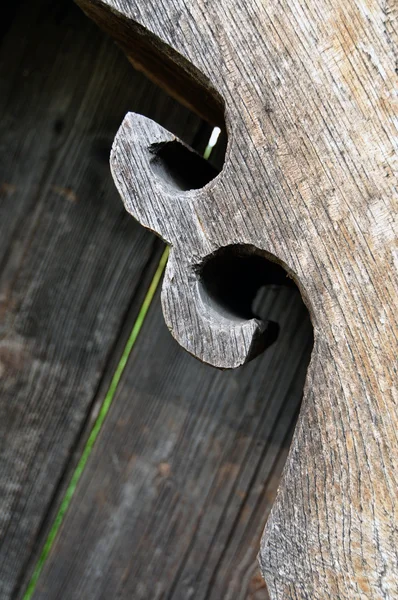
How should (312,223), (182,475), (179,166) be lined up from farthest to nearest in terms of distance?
(182,475), (179,166), (312,223)

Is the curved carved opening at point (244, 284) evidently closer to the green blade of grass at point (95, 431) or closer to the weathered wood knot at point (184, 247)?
the weathered wood knot at point (184, 247)

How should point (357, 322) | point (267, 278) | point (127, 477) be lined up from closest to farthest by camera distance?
point (357, 322)
point (267, 278)
point (127, 477)

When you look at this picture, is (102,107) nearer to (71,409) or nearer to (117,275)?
(117,275)

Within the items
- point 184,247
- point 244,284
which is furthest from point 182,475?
point 184,247

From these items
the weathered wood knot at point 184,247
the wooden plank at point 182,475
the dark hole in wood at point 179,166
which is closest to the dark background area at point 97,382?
the wooden plank at point 182,475

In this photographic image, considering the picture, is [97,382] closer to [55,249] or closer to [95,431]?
[95,431]

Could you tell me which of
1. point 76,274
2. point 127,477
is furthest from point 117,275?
point 127,477

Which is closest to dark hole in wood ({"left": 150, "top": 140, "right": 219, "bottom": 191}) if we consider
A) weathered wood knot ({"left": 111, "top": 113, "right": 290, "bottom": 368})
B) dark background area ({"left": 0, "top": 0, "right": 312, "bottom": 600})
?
weathered wood knot ({"left": 111, "top": 113, "right": 290, "bottom": 368})

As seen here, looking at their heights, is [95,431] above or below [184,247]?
below
